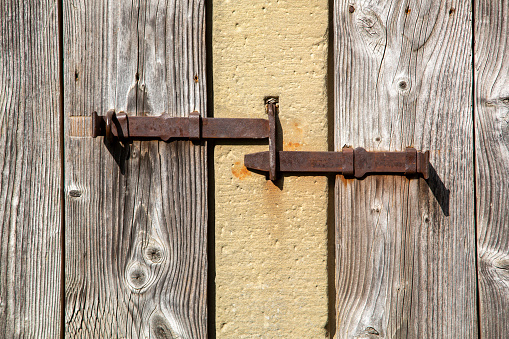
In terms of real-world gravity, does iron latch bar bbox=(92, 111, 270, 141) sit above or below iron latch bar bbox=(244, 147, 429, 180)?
above

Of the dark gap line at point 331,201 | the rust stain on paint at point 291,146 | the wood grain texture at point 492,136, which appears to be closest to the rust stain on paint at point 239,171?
the rust stain on paint at point 291,146

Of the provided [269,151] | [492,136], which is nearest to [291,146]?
[269,151]

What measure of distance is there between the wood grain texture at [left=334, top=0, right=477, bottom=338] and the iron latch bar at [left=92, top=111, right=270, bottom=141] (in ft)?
0.78

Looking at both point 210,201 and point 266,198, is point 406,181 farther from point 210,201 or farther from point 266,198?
point 210,201

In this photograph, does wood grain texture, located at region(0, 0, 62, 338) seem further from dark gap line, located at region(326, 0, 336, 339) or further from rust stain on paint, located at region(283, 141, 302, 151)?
dark gap line, located at region(326, 0, 336, 339)

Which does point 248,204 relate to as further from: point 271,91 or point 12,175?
point 12,175

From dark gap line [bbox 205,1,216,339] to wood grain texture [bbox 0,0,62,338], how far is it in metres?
0.39

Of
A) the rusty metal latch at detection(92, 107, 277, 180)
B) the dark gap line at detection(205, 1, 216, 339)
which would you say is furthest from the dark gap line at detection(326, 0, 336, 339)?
the dark gap line at detection(205, 1, 216, 339)

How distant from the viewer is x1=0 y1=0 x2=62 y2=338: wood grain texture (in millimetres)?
947

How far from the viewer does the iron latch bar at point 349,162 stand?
96 cm

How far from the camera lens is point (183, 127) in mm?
945

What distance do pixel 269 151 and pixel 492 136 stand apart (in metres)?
0.63

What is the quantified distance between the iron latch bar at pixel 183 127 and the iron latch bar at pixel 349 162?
0.23 feet

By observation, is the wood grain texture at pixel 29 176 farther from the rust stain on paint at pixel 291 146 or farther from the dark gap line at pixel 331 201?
the dark gap line at pixel 331 201
